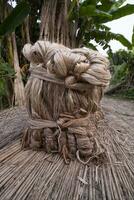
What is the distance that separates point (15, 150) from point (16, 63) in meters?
2.69

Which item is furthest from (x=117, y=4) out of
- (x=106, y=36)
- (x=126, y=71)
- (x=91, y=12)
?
(x=126, y=71)

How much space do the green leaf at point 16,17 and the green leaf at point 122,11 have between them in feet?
4.73

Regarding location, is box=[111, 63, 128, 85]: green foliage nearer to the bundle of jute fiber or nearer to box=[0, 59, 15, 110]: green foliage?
box=[0, 59, 15, 110]: green foliage

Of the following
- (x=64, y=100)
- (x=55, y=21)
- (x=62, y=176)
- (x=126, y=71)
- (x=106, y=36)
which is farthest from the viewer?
(x=126, y=71)

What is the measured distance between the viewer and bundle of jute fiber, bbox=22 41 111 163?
0.91 m

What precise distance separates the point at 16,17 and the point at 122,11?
1566 mm

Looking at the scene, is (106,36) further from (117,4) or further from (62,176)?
(62,176)

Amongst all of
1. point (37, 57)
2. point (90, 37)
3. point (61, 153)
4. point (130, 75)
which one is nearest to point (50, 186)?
point (61, 153)

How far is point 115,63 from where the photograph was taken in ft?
24.8

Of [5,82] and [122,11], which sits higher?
[122,11]

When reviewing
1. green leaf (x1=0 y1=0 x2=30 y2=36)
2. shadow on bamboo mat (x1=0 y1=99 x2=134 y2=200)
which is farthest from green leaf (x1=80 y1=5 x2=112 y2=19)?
shadow on bamboo mat (x1=0 y1=99 x2=134 y2=200)

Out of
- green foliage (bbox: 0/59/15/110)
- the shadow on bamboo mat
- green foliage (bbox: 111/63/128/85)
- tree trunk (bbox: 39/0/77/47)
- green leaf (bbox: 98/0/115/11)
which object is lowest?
green foliage (bbox: 111/63/128/85)

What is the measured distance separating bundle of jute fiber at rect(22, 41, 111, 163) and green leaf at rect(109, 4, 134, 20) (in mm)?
3079

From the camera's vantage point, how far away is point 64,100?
3.17 ft
